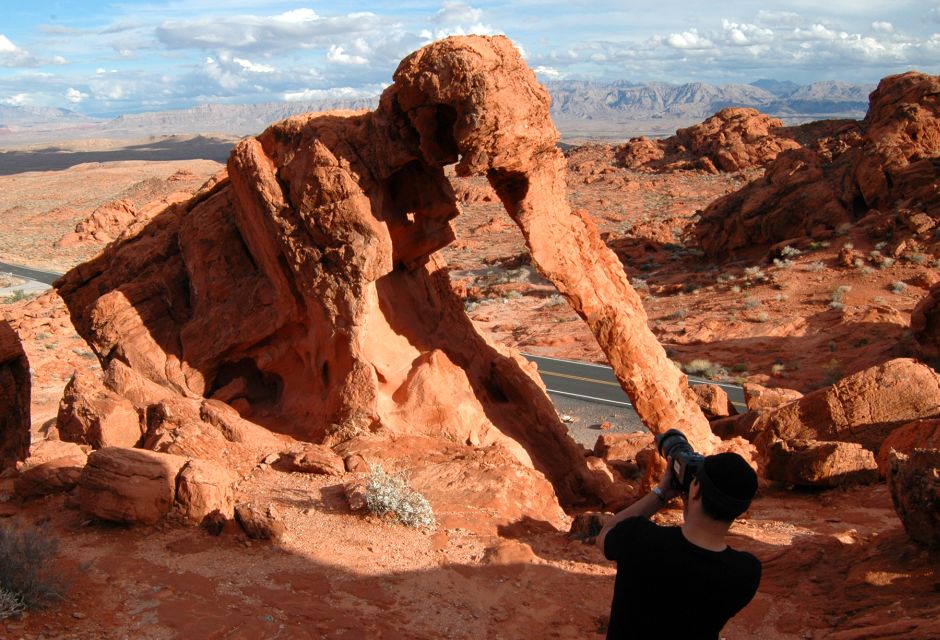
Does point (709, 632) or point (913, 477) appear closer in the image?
point (709, 632)

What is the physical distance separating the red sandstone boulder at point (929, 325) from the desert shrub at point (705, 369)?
Answer: 223 inches

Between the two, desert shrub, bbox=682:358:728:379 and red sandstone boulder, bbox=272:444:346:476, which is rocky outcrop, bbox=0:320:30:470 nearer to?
red sandstone boulder, bbox=272:444:346:476

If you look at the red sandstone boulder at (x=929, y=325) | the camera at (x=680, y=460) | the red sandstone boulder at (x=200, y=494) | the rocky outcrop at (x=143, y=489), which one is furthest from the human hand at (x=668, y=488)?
the red sandstone boulder at (x=929, y=325)

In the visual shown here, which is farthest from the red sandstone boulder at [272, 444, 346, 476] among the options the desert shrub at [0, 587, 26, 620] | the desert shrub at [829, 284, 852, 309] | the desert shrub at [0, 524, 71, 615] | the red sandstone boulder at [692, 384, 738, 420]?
the desert shrub at [829, 284, 852, 309]

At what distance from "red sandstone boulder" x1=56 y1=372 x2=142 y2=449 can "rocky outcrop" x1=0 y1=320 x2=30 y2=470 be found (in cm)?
49

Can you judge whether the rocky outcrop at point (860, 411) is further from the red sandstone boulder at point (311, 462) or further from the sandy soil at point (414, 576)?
the red sandstone boulder at point (311, 462)

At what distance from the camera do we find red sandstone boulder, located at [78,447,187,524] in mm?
7609

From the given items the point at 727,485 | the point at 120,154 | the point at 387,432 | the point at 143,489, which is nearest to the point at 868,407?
the point at 387,432

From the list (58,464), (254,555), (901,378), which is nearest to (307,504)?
(254,555)

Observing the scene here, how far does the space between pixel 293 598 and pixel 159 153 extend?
546 feet

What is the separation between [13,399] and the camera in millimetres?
9148

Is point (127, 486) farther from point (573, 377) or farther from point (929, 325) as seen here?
point (573, 377)

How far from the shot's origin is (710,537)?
12.0ft

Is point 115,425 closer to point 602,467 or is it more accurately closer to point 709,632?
point 602,467
